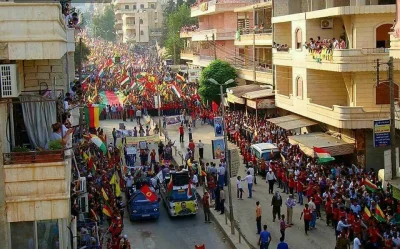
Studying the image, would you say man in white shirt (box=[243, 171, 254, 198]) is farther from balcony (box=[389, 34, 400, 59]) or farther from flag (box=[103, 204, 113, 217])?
balcony (box=[389, 34, 400, 59])

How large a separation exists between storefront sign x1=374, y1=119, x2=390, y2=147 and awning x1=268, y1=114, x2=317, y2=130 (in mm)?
9931

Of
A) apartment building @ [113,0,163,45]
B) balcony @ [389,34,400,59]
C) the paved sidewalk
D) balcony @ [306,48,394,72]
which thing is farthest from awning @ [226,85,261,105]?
apartment building @ [113,0,163,45]

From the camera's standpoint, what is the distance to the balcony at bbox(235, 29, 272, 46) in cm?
4588

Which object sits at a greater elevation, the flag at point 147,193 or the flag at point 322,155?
the flag at point 322,155

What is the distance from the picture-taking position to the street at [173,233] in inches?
865

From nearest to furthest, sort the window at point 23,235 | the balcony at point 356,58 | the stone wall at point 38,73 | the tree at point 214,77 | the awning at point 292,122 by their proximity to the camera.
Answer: the window at point 23,235, the stone wall at point 38,73, the balcony at point 356,58, the awning at point 292,122, the tree at point 214,77

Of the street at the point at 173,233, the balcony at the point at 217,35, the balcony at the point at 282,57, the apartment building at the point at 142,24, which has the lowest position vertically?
the street at the point at 173,233

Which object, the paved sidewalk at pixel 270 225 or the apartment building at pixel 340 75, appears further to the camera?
the apartment building at pixel 340 75

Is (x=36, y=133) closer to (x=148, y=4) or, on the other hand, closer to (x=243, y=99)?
(x=243, y=99)

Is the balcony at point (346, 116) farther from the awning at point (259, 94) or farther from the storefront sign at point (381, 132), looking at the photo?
the awning at point (259, 94)

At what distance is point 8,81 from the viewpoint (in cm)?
1218

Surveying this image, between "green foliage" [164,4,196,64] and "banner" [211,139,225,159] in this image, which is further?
"green foliage" [164,4,196,64]

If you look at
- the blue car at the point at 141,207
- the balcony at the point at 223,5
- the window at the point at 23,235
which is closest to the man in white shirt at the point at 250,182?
the blue car at the point at 141,207

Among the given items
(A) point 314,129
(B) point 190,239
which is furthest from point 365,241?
(A) point 314,129
